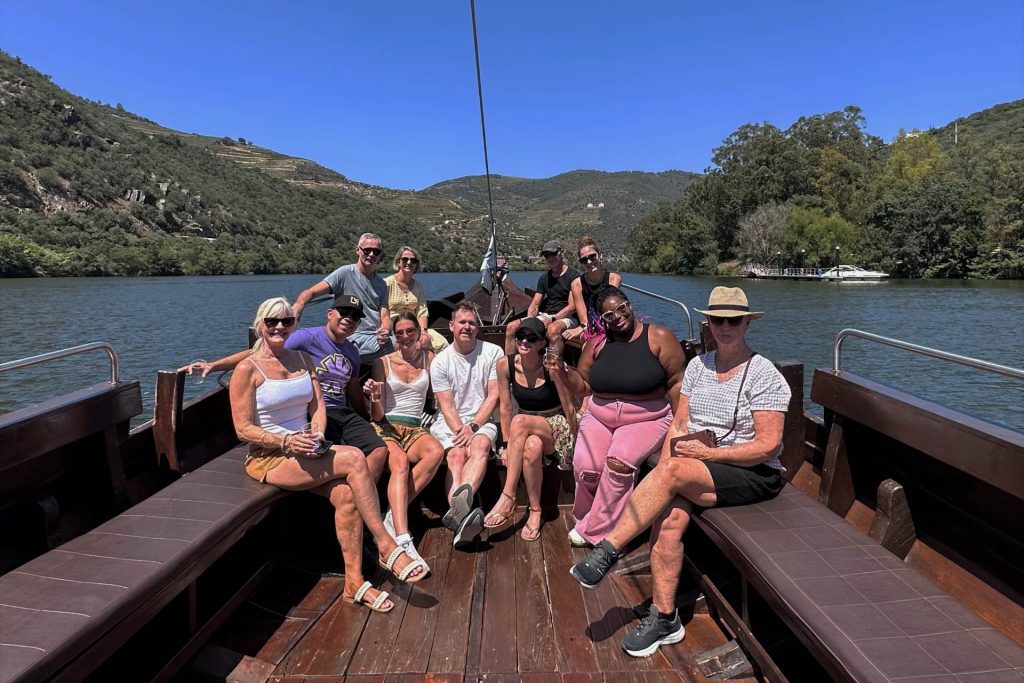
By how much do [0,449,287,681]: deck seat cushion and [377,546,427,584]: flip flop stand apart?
0.56 m

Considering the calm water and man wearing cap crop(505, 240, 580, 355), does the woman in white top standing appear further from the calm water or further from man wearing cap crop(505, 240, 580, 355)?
the calm water

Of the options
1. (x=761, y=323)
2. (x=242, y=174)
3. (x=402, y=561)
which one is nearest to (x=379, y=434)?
(x=402, y=561)

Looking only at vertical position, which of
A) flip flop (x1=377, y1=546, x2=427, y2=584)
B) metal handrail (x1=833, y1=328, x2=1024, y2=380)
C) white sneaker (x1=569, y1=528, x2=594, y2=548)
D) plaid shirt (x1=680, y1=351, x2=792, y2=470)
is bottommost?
white sneaker (x1=569, y1=528, x2=594, y2=548)

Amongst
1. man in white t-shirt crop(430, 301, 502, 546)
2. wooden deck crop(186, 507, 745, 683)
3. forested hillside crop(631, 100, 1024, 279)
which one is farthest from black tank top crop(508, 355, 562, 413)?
A: forested hillside crop(631, 100, 1024, 279)

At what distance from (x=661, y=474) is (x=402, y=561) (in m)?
1.19

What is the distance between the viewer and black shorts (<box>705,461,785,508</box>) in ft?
7.61

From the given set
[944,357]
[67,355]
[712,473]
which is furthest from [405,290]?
[944,357]

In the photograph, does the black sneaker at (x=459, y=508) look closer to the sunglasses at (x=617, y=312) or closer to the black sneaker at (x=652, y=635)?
the black sneaker at (x=652, y=635)

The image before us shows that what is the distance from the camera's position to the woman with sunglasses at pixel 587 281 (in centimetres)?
422

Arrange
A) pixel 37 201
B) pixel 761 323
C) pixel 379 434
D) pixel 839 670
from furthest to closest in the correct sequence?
1. pixel 37 201
2. pixel 761 323
3. pixel 379 434
4. pixel 839 670

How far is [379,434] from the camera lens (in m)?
3.16

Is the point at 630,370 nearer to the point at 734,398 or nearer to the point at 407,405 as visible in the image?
the point at 734,398

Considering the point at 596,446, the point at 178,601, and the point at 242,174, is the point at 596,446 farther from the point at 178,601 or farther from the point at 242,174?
the point at 242,174

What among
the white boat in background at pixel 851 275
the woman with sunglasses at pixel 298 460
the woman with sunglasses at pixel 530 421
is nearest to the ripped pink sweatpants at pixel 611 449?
the woman with sunglasses at pixel 530 421
